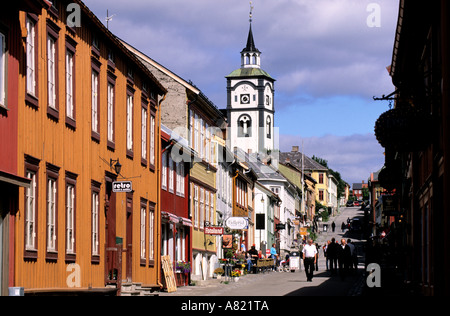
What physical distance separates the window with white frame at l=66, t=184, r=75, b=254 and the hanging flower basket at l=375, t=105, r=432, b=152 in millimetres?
8201

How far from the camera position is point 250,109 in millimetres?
154750

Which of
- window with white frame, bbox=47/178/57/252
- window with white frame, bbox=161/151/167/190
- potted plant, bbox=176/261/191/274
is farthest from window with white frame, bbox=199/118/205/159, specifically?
window with white frame, bbox=47/178/57/252

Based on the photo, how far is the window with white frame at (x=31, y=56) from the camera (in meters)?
17.7

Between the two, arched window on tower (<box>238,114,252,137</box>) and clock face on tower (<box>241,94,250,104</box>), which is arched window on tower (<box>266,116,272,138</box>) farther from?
clock face on tower (<box>241,94,250,104</box>)

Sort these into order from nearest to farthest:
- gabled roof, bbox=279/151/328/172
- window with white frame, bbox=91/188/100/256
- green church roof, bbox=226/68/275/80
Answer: window with white frame, bbox=91/188/100/256
green church roof, bbox=226/68/275/80
gabled roof, bbox=279/151/328/172

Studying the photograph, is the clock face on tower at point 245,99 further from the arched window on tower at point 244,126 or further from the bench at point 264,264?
the bench at point 264,264

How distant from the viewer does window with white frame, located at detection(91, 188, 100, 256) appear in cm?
2316

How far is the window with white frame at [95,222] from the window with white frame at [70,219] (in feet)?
5.87

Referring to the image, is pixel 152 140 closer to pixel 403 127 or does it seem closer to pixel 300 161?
pixel 403 127

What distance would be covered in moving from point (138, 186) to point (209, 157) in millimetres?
15540

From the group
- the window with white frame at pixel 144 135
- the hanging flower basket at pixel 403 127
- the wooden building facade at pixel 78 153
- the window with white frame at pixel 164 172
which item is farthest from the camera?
the window with white frame at pixel 164 172

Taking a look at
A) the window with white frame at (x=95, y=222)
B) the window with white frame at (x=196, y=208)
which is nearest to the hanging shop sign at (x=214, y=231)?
the window with white frame at (x=196, y=208)

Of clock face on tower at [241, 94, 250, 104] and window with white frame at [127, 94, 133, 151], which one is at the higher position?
clock face on tower at [241, 94, 250, 104]
